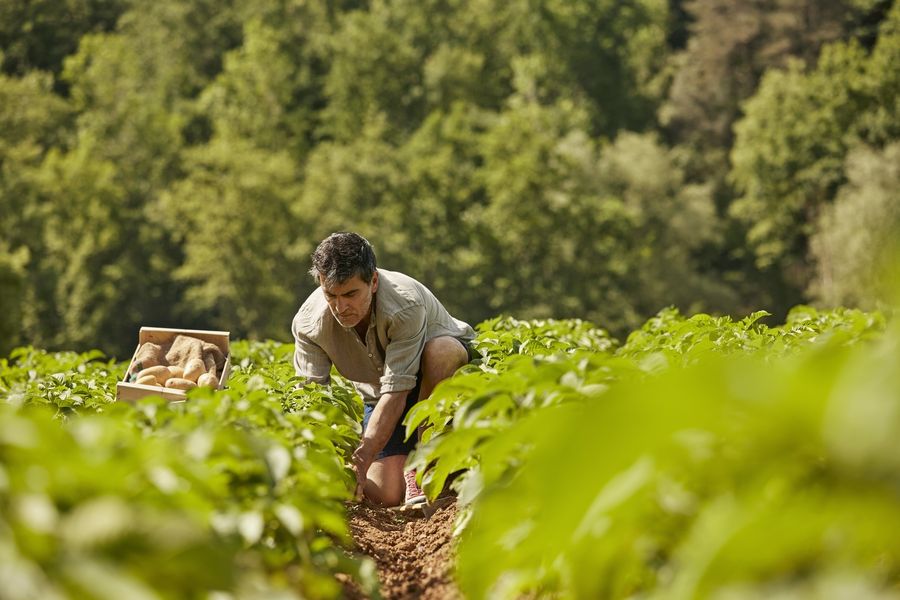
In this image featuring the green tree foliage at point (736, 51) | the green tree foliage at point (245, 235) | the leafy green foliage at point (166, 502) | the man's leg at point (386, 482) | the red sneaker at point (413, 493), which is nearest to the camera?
the leafy green foliage at point (166, 502)

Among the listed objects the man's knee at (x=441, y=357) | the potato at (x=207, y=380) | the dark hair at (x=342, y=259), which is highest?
the dark hair at (x=342, y=259)

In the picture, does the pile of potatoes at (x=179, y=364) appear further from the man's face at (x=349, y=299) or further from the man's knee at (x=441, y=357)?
the man's knee at (x=441, y=357)

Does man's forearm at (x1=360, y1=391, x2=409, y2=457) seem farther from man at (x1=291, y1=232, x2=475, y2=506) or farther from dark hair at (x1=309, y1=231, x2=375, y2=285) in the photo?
dark hair at (x1=309, y1=231, x2=375, y2=285)

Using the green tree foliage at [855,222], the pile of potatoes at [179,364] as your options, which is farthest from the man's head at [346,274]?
the green tree foliage at [855,222]

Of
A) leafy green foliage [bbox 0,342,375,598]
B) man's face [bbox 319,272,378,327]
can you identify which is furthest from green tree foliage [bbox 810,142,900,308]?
leafy green foliage [bbox 0,342,375,598]

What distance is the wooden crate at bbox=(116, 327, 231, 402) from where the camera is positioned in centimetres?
566

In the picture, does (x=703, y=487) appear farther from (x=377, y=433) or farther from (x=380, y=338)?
(x=380, y=338)

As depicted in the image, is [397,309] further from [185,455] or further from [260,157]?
[260,157]

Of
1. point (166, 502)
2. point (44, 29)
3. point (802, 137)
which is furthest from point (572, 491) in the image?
point (44, 29)

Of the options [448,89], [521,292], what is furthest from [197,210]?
[448,89]

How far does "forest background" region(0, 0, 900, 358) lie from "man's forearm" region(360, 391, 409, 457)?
2571 centimetres

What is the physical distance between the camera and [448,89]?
51375 millimetres

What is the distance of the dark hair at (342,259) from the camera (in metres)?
5.55

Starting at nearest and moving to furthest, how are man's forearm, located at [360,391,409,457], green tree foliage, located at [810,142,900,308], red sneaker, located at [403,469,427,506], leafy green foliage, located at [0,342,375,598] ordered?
leafy green foliage, located at [0,342,375,598] → man's forearm, located at [360,391,409,457] → red sneaker, located at [403,469,427,506] → green tree foliage, located at [810,142,900,308]
